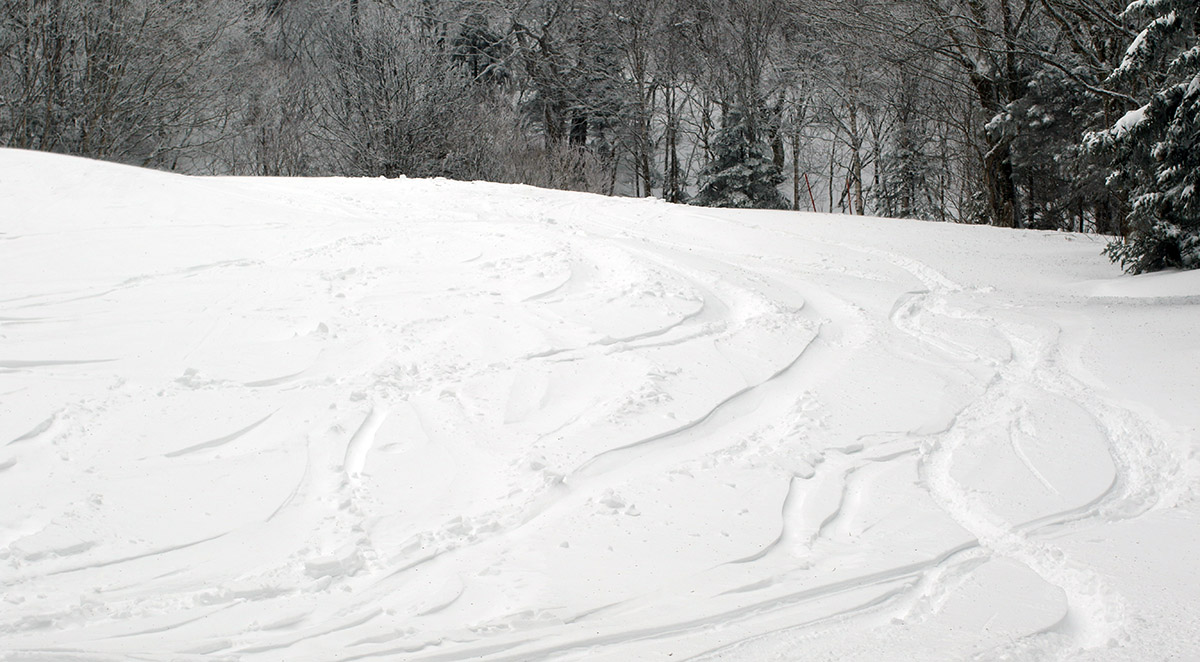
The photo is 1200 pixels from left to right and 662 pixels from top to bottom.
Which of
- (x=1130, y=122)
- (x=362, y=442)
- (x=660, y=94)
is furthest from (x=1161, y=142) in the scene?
(x=660, y=94)

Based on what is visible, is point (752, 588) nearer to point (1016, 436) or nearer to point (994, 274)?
point (1016, 436)

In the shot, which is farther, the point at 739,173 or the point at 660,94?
the point at 660,94

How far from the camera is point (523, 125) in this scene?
28.1 m

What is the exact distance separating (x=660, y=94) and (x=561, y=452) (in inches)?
1115

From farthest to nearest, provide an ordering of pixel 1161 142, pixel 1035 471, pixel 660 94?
pixel 660 94 → pixel 1161 142 → pixel 1035 471

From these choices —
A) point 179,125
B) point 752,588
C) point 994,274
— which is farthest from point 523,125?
point 752,588

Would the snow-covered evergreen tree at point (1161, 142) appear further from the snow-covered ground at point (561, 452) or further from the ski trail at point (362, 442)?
the ski trail at point (362, 442)

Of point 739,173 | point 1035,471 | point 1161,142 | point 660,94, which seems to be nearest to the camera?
point 1035,471

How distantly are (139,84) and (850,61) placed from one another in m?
15.3

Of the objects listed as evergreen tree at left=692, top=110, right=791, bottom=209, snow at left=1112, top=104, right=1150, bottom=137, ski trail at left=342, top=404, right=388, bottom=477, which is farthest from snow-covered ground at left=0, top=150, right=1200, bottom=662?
evergreen tree at left=692, top=110, right=791, bottom=209

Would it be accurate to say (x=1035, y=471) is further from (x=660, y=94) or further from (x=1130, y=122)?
(x=660, y=94)

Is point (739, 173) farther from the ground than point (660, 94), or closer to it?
closer to it

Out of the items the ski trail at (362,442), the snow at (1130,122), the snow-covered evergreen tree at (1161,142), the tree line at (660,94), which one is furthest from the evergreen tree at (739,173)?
the ski trail at (362,442)

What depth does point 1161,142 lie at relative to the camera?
29.9 feet
